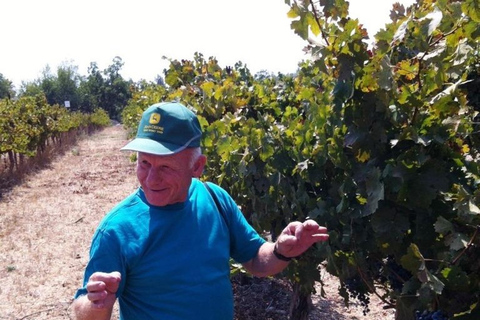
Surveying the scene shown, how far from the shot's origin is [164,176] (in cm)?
186

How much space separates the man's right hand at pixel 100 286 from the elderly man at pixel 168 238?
0.11 meters

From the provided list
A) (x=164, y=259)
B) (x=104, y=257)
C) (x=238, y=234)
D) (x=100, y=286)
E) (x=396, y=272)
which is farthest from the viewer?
(x=396, y=272)

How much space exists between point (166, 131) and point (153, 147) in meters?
0.08

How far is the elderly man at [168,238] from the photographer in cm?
177

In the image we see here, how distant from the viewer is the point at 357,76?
2.12 metres

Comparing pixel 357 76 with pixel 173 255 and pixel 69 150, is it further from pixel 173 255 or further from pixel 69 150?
pixel 69 150

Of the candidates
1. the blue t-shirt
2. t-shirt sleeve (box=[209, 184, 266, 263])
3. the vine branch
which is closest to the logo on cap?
the blue t-shirt

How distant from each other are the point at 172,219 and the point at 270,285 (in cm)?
406

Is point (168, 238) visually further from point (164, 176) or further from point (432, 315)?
point (432, 315)

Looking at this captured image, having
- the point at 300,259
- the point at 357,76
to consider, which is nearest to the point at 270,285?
the point at 300,259

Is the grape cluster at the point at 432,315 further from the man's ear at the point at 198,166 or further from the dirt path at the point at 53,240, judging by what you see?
the dirt path at the point at 53,240

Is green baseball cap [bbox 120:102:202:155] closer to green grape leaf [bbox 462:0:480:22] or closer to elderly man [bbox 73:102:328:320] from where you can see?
elderly man [bbox 73:102:328:320]

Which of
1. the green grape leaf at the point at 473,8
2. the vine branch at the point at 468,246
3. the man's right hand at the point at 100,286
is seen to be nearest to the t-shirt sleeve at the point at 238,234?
the man's right hand at the point at 100,286

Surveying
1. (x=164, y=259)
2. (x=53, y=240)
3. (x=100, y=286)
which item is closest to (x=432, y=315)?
(x=164, y=259)
